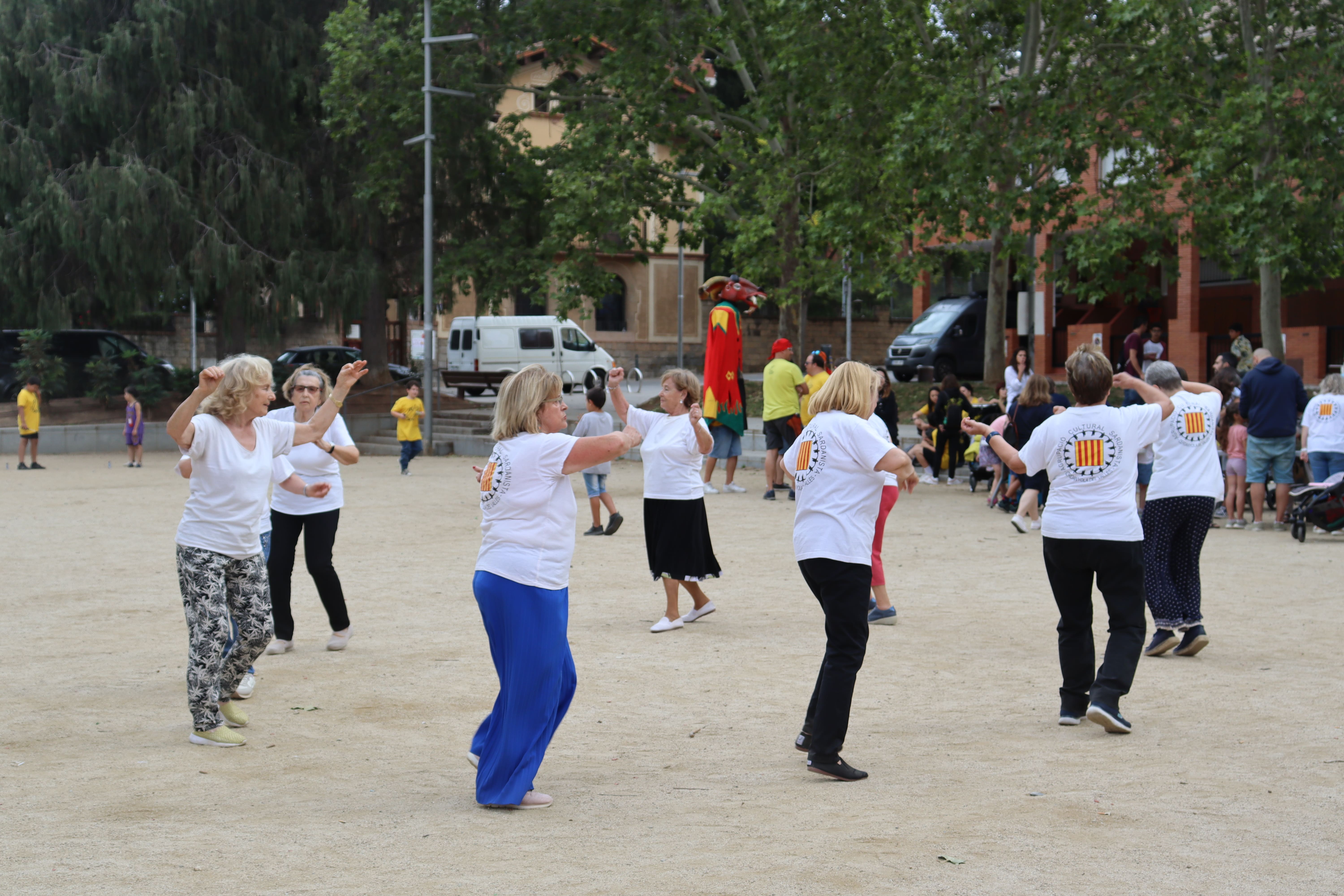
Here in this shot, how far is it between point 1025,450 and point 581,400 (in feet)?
97.1

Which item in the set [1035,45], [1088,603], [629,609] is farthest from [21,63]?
[1088,603]

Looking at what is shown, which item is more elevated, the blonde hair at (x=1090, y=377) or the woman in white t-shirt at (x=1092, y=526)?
the blonde hair at (x=1090, y=377)

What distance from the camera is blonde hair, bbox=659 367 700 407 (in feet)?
28.7

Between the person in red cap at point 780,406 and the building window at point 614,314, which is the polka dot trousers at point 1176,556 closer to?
the person in red cap at point 780,406

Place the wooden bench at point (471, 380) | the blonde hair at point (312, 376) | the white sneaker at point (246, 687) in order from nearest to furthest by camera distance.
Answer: the white sneaker at point (246, 687) < the blonde hair at point (312, 376) < the wooden bench at point (471, 380)

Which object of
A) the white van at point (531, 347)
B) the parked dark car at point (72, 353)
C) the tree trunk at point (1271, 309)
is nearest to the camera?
the tree trunk at point (1271, 309)

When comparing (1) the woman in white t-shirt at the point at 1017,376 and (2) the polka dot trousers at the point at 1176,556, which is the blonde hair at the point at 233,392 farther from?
(1) the woman in white t-shirt at the point at 1017,376

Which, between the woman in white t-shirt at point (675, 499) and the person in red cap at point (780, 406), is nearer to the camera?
the woman in white t-shirt at point (675, 499)

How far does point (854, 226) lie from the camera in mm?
23625

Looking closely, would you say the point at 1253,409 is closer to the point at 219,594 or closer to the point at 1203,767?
the point at 1203,767

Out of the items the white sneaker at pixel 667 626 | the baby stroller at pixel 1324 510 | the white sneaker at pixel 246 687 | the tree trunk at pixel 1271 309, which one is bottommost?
the white sneaker at pixel 667 626

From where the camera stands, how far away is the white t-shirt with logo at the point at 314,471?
768 cm

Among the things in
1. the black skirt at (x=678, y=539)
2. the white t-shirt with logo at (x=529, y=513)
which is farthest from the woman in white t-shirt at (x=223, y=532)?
the black skirt at (x=678, y=539)

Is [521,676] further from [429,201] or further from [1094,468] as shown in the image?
[429,201]
